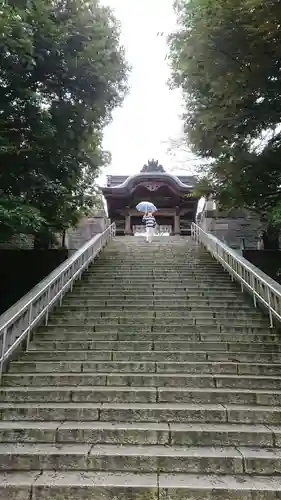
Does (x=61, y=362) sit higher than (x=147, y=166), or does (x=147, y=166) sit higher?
(x=147, y=166)

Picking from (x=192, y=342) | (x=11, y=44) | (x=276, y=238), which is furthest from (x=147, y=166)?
(x=192, y=342)

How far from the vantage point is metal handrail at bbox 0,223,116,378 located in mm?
5168

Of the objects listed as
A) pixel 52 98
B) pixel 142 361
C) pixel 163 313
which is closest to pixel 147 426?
pixel 142 361

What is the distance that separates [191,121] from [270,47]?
3590mm

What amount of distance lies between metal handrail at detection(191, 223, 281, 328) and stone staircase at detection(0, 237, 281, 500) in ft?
1.10

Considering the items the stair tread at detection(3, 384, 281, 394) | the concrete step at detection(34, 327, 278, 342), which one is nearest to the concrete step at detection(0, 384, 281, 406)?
the stair tread at detection(3, 384, 281, 394)

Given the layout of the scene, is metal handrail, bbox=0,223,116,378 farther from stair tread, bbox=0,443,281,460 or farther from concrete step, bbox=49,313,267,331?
stair tread, bbox=0,443,281,460

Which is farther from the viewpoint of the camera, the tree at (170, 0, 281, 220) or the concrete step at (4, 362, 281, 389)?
the tree at (170, 0, 281, 220)

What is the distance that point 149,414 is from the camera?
4.05 metres

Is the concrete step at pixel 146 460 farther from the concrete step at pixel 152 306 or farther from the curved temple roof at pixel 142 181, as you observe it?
the curved temple roof at pixel 142 181

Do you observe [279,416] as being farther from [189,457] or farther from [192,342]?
[192,342]

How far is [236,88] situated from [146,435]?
6.27 metres

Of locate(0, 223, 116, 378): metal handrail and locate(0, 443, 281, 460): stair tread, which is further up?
locate(0, 223, 116, 378): metal handrail

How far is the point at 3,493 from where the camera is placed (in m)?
3.04
